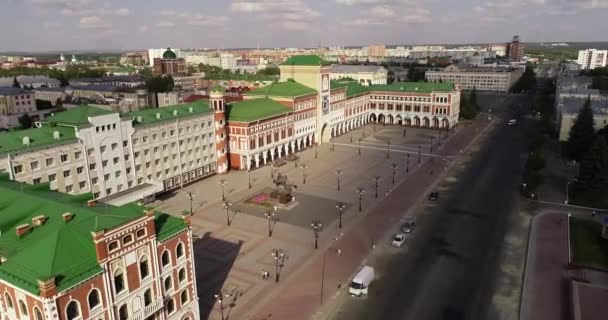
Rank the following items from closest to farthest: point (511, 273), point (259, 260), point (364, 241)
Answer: point (511, 273) < point (259, 260) < point (364, 241)

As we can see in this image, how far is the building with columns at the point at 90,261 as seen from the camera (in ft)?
97.0

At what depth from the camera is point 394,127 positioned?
14225 centimetres

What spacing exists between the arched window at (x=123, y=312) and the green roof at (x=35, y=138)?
36206mm

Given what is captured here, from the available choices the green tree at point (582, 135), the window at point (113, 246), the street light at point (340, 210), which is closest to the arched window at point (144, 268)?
the window at point (113, 246)

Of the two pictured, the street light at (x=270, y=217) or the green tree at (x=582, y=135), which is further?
the green tree at (x=582, y=135)

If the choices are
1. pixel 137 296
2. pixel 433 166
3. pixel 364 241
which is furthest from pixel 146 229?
pixel 433 166

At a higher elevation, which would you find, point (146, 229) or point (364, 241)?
point (146, 229)

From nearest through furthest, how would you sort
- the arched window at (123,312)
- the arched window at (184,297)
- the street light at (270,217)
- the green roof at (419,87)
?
the arched window at (123,312) → the arched window at (184,297) → the street light at (270,217) → the green roof at (419,87)

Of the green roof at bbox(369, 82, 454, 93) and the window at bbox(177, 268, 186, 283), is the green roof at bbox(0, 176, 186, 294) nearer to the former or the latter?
the window at bbox(177, 268, 186, 283)

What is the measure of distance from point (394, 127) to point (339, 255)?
9370 centimetres

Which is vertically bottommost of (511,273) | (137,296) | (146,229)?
(511,273)

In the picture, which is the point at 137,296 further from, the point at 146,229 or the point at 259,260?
the point at 259,260

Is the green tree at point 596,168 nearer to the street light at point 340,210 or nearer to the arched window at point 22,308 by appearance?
the street light at point 340,210

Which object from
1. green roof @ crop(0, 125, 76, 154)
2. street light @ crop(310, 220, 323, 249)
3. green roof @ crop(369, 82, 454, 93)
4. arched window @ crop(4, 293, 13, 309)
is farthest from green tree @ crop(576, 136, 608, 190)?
green roof @ crop(0, 125, 76, 154)
